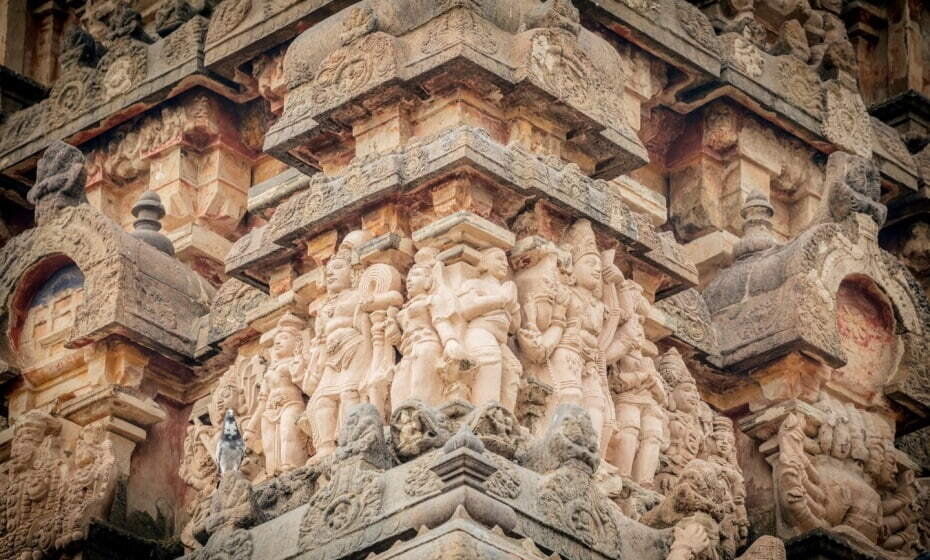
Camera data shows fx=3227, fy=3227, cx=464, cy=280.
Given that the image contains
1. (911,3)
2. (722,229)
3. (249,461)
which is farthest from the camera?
(911,3)

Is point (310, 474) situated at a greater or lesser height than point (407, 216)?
lesser

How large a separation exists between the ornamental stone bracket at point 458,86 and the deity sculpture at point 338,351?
0.88 meters

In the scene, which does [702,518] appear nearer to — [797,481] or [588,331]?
[588,331]

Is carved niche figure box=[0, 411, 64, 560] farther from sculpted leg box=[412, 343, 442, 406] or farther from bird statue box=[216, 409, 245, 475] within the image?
sculpted leg box=[412, 343, 442, 406]

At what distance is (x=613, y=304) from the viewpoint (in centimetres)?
2009

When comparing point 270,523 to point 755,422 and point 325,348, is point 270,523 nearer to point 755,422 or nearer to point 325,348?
point 325,348

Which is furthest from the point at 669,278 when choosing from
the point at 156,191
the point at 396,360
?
the point at 156,191

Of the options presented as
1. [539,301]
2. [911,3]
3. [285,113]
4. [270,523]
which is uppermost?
[911,3]

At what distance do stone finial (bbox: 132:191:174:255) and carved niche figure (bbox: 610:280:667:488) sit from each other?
3496 mm

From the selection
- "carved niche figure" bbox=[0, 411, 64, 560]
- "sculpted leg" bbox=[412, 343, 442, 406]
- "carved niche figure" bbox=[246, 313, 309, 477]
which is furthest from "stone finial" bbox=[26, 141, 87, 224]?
"sculpted leg" bbox=[412, 343, 442, 406]

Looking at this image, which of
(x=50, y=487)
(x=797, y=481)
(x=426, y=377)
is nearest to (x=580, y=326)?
(x=426, y=377)

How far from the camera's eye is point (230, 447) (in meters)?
20.0

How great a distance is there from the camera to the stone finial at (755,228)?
72.5 feet

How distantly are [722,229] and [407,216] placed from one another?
3477 mm
